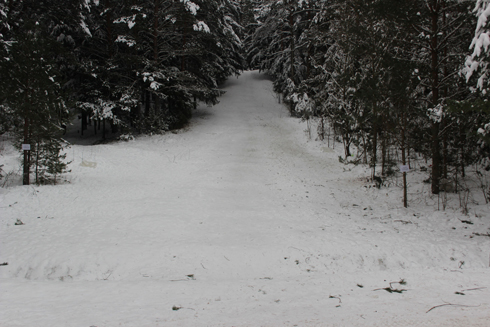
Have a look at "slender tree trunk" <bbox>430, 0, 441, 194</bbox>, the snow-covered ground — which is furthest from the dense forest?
the snow-covered ground

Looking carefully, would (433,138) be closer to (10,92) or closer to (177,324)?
(177,324)

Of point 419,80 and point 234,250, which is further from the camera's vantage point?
point 419,80

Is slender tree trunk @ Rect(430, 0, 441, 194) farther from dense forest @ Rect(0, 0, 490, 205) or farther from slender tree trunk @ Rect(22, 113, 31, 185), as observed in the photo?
slender tree trunk @ Rect(22, 113, 31, 185)

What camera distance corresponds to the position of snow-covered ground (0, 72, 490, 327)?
3.37 metres

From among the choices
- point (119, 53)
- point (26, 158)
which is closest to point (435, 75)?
point (26, 158)

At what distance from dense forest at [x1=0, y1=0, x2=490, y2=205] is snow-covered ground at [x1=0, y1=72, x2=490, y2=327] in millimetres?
1623

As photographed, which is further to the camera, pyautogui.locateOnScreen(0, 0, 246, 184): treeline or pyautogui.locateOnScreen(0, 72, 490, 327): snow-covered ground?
pyautogui.locateOnScreen(0, 0, 246, 184): treeline

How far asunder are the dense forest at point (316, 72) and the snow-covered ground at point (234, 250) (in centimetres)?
162

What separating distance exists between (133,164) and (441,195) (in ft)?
40.1

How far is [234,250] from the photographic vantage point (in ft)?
19.7

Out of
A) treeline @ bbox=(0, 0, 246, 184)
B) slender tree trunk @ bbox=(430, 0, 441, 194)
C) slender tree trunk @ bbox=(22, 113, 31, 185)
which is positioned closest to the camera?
slender tree trunk @ bbox=(430, 0, 441, 194)

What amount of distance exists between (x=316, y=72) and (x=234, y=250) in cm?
1843

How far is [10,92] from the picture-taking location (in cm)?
904

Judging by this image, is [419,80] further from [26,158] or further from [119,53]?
[119,53]
